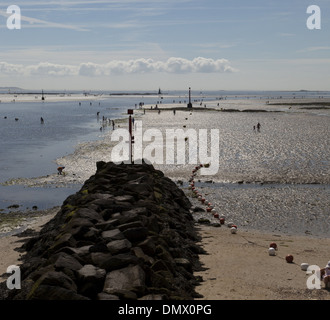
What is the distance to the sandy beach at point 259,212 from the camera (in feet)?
50.1

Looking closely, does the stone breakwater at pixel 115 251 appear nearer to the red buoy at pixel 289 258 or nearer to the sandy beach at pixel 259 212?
the sandy beach at pixel 259 212

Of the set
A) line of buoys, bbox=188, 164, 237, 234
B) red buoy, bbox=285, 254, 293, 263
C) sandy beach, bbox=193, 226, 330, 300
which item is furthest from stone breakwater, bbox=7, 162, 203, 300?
red buoy, bbox=285, 254, 293, 263

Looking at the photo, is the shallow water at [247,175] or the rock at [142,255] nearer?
the rock at [142,255]

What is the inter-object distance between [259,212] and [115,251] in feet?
43.3

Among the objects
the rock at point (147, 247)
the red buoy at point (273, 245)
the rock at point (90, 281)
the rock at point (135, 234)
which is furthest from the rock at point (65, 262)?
the red buoy at point (273, 245)

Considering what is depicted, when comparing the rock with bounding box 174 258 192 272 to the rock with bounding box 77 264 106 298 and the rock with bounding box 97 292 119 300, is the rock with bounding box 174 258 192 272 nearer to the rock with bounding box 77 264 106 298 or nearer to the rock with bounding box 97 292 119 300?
the rock with bounding box 77 264 106 298

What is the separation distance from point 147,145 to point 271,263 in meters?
35.3

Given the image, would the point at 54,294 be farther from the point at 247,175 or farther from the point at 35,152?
the point at 35,152

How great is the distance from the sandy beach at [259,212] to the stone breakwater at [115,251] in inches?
44.5

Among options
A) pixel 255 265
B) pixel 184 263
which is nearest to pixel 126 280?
pixel 184 263

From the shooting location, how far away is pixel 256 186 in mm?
31719

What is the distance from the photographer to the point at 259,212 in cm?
2534

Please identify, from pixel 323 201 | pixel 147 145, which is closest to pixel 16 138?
pixel 147 145

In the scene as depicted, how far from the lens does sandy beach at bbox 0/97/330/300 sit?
50.1 ft
